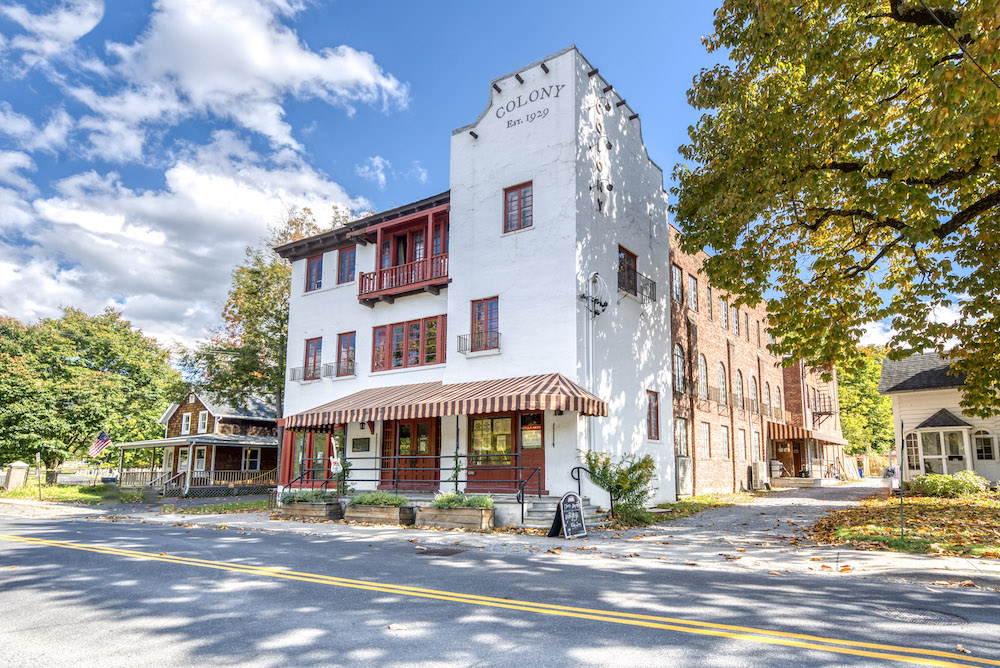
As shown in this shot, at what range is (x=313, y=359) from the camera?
24.3 metres

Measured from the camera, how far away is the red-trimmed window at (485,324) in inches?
730

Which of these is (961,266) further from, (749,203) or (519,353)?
(519,353)

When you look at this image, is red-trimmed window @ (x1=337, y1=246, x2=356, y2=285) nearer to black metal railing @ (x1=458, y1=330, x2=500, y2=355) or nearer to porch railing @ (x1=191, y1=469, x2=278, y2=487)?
black metal railing @ (x1=458, y1=330, x2=500, y2=355)

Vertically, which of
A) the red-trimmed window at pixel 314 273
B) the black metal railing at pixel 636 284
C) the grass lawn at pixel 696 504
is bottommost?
the grass lawn at pixel 696 504

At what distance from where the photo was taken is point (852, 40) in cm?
1256

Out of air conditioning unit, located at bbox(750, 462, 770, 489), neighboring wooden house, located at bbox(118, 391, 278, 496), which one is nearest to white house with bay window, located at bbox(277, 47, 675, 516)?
air conditioning unit, located at bbox(750, 462, 770, 489)

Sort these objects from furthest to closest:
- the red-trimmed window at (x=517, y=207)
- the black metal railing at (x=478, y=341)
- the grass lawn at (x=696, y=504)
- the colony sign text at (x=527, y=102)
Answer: the red-trimmed window at (x=517, y=207) → the colony sign text at (x=527, y=102) → the black metal railing at (x=478, y=341) → the grass lawn at (x=696, y=504)

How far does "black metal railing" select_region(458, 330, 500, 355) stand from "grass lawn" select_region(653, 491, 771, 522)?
6.55 metres

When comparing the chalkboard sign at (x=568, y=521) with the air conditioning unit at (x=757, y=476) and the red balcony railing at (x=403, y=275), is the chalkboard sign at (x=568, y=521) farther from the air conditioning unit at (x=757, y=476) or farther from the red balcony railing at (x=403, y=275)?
the air conditioning unit at (x=757, y=476)

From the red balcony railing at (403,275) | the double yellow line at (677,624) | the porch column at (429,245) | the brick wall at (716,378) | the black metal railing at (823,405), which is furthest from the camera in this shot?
the black metal railing at (823,405)

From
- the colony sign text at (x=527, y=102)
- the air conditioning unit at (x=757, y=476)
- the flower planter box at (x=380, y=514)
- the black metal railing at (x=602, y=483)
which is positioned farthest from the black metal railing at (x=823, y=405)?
the flower planter box at (x=380, y=514)

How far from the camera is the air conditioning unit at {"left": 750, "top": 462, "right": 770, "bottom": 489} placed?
29734 millimetres

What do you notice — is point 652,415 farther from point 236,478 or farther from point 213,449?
point 213,449

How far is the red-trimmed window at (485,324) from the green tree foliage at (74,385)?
1777 centimetres
